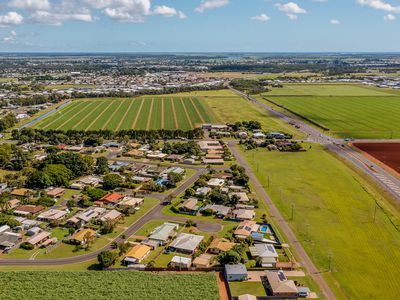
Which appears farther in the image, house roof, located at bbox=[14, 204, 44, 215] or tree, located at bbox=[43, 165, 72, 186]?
tree, located at bbox=[43, 165, 72, 186]

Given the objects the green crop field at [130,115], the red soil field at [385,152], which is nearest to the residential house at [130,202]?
the red soil field at [385,152]

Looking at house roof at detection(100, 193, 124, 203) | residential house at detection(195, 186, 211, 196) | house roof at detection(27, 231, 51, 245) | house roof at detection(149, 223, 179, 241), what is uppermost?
residential house at detection(195, 186, 211, 196)

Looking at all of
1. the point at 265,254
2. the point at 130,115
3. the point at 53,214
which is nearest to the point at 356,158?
the point at 265,254

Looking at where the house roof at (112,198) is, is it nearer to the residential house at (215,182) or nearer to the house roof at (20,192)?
the house roof at (20,192)

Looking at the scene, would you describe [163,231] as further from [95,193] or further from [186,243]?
[95,193]

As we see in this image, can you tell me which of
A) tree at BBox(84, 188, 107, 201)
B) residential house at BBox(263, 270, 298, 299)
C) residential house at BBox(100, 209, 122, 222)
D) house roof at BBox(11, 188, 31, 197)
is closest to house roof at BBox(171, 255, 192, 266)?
residential house at BBox(263, 270, 298, 299)

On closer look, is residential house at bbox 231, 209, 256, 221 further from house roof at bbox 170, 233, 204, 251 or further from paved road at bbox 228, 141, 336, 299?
house roof at bbox 170, 233, 204, 251

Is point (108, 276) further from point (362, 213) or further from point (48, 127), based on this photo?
point (48, 127)

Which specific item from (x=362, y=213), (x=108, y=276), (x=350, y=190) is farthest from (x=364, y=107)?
(x=108, y=276)
